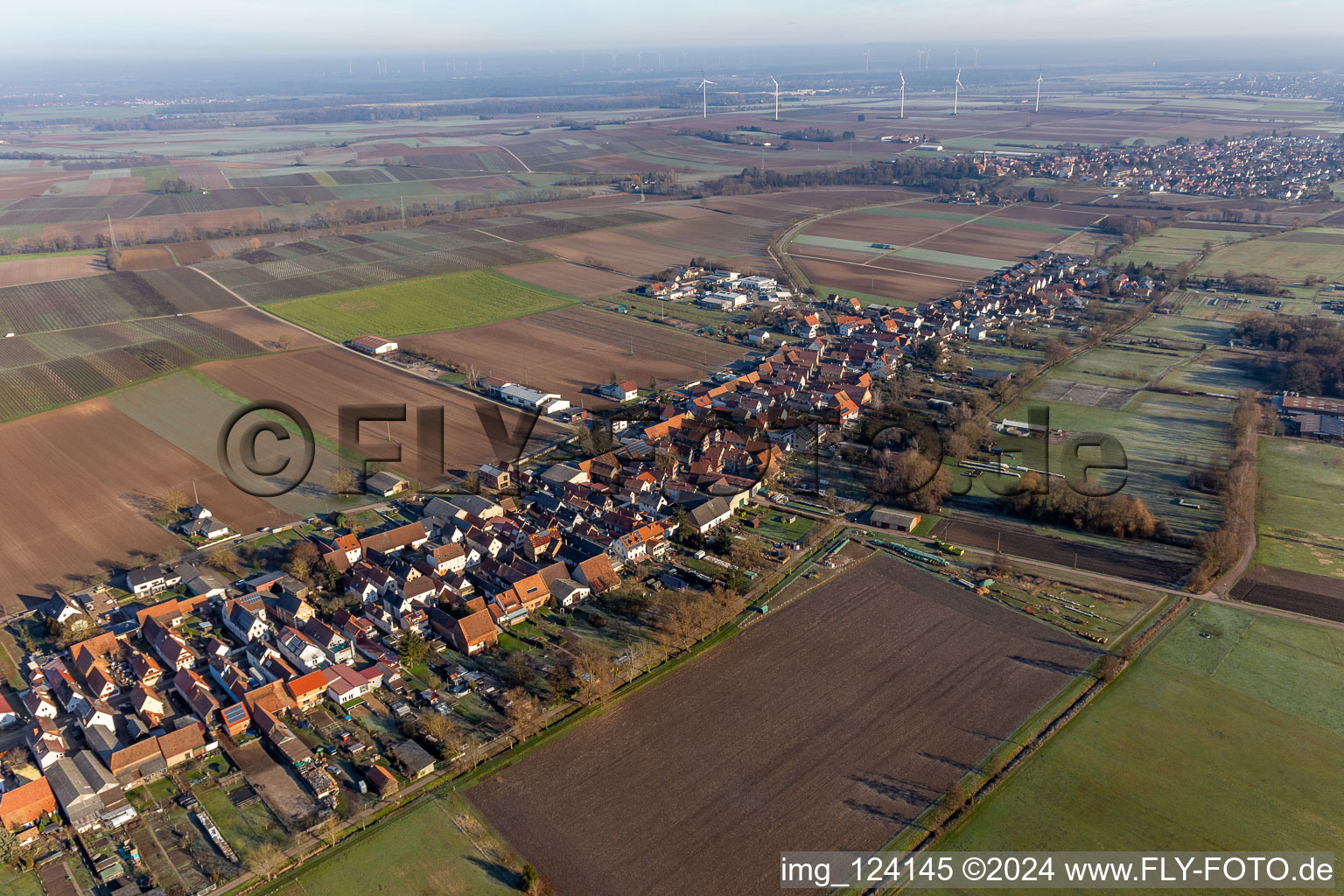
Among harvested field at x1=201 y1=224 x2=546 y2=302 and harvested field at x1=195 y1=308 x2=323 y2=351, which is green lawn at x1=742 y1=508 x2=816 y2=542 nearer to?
harvested field at x1=195 y1=308 x2=323 y2=351

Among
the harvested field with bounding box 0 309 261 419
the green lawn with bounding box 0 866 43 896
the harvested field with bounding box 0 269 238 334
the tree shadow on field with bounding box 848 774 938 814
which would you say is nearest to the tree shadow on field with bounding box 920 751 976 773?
the tree shadow on field with bounding box 848 774 938 814

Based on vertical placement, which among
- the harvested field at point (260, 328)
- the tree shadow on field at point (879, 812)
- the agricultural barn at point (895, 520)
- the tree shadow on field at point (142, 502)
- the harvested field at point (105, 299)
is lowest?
the tree shadow on field at point (879, 812)

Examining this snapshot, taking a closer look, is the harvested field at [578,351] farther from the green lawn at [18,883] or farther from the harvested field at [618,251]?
the green lawn at [18,883]

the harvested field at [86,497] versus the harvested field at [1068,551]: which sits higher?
the harvested field at [86,497]

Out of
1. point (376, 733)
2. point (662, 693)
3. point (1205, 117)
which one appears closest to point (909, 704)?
point (662, 693)

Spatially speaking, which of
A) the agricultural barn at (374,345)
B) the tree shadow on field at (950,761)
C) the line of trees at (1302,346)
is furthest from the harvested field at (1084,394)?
the agricultural barn at (374,345)

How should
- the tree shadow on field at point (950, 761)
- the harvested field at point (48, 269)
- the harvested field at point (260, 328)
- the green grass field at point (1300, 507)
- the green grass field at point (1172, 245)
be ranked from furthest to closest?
1. the green grass field at point (1172, 245)
2. the harvested field at point (48, 269)
3. the harvested field at point (260, 328)
4. the green grass field at point (1300, 507)
5. the tree shadow on field at point (950, 761)
